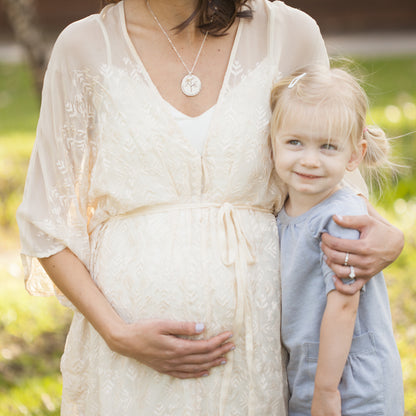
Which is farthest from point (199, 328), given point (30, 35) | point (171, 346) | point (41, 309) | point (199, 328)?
point (30, 35)

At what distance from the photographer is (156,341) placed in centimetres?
205

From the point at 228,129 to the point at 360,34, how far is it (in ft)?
45.8

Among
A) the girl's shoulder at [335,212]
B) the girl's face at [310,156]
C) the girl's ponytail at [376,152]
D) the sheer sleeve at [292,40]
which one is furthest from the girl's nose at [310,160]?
the sheer sleeve at [292,40]

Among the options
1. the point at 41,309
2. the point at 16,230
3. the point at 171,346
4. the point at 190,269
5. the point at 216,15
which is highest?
the point at 216,15

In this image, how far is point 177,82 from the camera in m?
2.20

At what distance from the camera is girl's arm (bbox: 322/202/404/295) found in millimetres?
2004

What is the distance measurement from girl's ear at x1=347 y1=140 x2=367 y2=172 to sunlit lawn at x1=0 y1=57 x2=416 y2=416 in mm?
231

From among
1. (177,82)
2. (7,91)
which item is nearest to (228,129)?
(177,82)

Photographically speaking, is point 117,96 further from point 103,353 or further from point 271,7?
point 103,353

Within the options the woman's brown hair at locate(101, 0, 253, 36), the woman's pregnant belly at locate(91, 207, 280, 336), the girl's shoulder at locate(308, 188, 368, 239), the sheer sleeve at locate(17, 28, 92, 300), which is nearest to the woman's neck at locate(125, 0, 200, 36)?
the woman's brown hair at locate(101, 0, 253, 36)

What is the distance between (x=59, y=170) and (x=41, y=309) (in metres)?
2.75

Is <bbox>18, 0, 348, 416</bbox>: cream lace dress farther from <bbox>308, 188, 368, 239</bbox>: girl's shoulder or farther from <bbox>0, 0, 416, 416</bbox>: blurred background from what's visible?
<bbox>0, 0, 416, 416</bbox>: blurred background

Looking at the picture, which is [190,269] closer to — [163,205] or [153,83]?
[163,205]

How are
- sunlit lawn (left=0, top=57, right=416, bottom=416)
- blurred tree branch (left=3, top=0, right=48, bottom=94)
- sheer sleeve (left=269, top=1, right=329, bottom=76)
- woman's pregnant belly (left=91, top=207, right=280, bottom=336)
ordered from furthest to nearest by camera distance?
blurred tree branch (left=3, top=0, right=48, bottom=94) → sunlit lawn (left=0, top=57, right=416, bottom=416) → sheer sleeve (left=269, top=1, right=329, bottom=76) → woman's pregnant belly (left=91, top=207, right=280, bottom=336)
